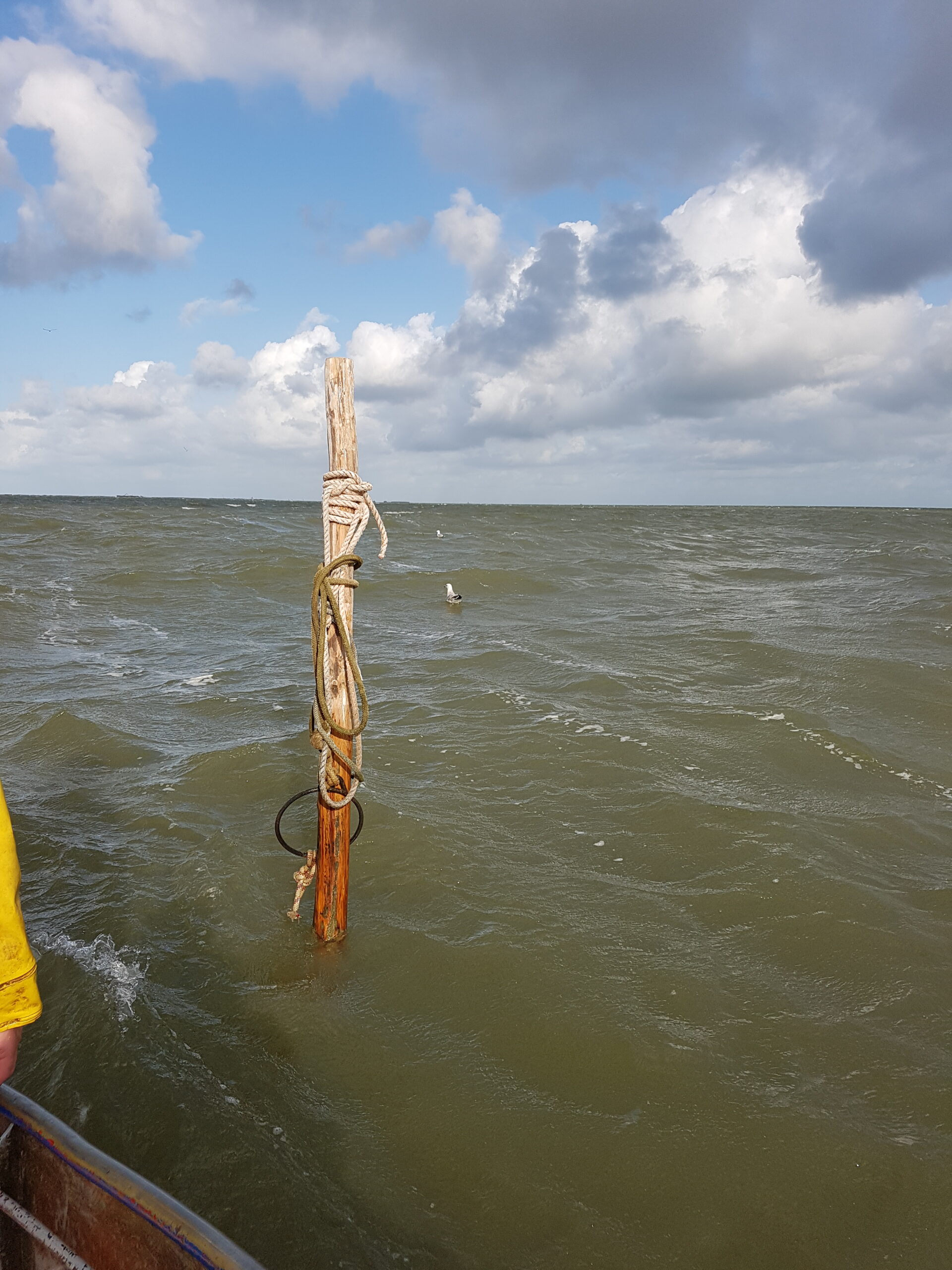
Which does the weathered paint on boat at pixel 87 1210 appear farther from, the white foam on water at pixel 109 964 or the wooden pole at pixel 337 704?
the wooden pole at pixel 337 704

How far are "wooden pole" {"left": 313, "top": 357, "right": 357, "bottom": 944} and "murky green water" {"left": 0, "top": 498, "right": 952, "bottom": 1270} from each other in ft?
1.01

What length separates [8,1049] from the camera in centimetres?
211

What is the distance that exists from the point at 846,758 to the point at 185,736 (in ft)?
25.9

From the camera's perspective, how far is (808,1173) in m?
3.66

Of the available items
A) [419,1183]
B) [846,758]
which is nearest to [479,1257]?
[419,1183]

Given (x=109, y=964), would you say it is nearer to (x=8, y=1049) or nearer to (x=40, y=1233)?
(x=40, y=1233)

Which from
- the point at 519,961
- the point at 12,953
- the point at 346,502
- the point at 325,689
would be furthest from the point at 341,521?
the point at 519,961

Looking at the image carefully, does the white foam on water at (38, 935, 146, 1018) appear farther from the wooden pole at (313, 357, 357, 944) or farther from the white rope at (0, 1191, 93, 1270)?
the white rope at (0, 1191, 93, 1270)

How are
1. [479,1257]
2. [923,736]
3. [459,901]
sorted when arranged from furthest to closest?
1. [923,736]
2. [459,901]
3. [479,1257]

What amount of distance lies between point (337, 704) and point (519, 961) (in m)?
2.22

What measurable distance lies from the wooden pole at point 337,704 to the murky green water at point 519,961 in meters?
0.31

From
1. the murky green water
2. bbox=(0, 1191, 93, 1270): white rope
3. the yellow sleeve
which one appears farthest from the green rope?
bbox=(0, 1191, 93, 1270): white rope

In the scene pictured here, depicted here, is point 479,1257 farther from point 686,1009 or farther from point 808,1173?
point 686,1009

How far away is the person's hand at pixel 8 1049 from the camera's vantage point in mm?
2080
